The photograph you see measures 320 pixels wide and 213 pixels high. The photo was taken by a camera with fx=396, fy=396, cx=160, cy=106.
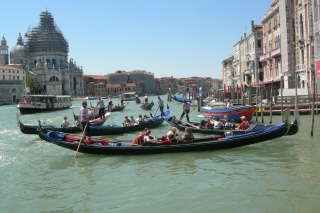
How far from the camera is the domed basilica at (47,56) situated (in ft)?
287

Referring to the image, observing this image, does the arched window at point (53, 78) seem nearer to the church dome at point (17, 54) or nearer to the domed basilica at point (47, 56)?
the domed basilica at point (47, 56)

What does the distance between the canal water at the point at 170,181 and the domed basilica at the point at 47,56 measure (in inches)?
3138

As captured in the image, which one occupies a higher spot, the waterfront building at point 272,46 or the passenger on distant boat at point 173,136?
the waterfront building at point 272,46

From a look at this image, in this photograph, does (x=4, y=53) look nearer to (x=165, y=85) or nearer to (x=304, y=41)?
(x=165, y=85)

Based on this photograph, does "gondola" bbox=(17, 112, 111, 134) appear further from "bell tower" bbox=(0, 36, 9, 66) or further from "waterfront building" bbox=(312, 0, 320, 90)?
"bell tower" bbox=(0, 36, 9, 66)

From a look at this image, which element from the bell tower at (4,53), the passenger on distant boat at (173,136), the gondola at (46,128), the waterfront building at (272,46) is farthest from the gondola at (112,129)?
the bell tower at (4,53)

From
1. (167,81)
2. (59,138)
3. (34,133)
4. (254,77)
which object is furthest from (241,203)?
(167,81)

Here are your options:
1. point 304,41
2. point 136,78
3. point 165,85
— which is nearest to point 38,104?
point 304,41

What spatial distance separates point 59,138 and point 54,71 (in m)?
81.6

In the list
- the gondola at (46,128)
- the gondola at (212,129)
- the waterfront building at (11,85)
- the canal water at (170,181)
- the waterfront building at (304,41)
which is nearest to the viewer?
the canal water at (170,181)

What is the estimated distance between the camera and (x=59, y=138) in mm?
10141

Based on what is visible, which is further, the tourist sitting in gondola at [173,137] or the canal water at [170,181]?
the tourist sitting in gondola at [173,137]

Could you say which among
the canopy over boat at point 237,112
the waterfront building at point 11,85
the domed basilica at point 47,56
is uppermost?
the domed basilica at point 47,56

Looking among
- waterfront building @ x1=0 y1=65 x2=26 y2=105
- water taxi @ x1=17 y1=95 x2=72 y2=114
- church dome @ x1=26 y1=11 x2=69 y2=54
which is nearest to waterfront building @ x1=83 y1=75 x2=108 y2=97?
church dome @ x1=26 y1=11 x2=69 y2=54
